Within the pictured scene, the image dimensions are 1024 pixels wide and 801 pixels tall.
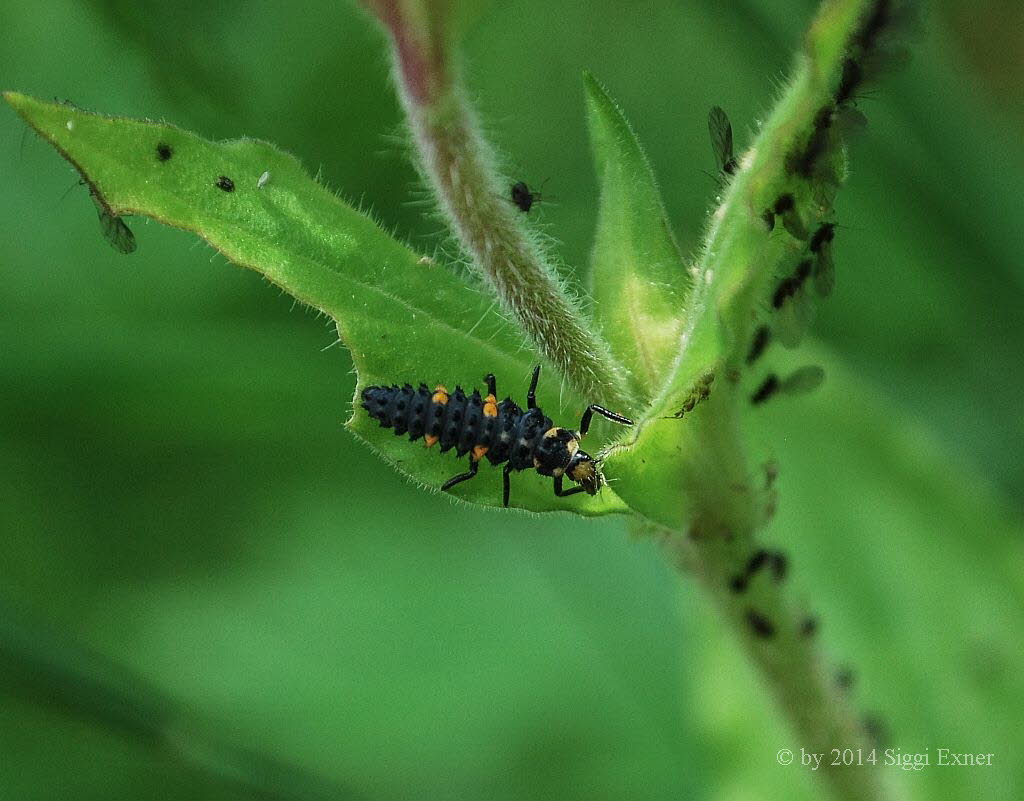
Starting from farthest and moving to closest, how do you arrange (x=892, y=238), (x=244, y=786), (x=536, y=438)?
1. (x=892, y=238)
2. (x=244, y=786)
3. (x=536, y=438)

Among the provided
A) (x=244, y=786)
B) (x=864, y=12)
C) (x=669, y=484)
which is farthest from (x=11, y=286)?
(x=864, y=12)

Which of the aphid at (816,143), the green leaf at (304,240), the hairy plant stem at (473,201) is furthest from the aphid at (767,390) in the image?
the aphid at (816,143)

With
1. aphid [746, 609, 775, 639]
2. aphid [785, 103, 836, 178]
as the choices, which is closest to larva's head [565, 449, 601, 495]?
aphid [746, 609, 775, 639]

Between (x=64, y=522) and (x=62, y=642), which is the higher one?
(x=64, y=522)

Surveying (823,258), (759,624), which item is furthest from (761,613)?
(823,258)

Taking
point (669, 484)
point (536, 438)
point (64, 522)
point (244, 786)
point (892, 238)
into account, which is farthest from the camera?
point (64, 522)

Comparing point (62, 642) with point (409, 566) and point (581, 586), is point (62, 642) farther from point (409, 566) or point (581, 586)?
point (581, 586)
